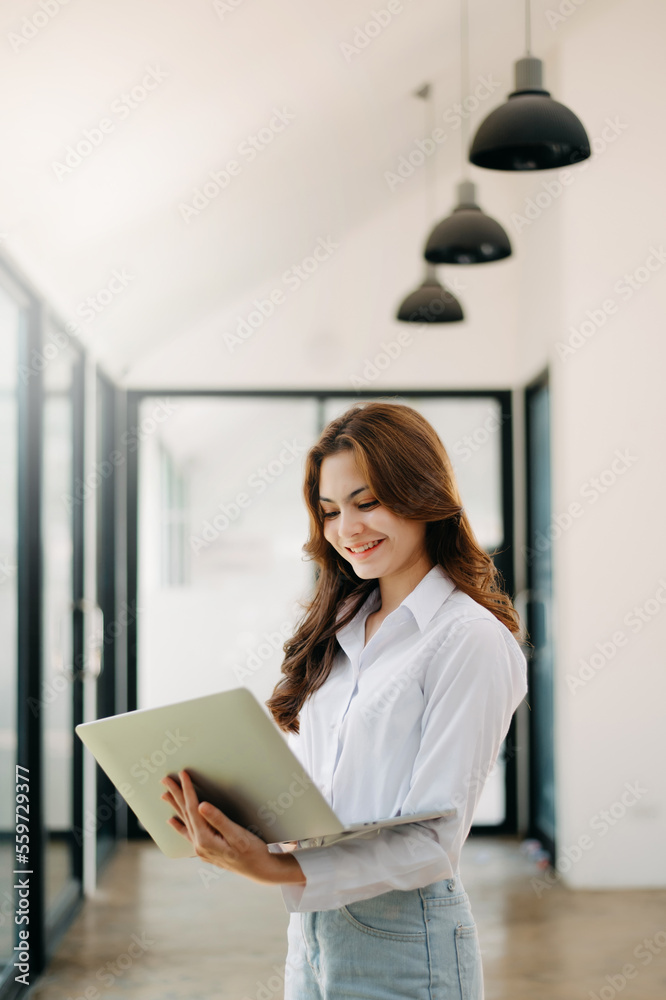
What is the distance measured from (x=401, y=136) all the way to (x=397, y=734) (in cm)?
358

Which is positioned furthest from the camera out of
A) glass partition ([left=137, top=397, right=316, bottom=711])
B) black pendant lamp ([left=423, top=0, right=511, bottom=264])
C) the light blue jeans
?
glass partition ([left=137, top=397, right=316, bottom=711])

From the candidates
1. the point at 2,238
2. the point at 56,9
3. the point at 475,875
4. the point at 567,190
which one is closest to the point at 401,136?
the point at 567,190

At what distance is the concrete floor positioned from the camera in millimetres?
3061

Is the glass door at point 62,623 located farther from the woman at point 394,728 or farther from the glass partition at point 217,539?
the woman at point 394,728

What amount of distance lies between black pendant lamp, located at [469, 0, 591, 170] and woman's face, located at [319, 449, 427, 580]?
125cm

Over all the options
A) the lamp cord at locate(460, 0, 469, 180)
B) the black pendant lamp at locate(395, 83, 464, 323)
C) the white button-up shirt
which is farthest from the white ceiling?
the white button-up shirt

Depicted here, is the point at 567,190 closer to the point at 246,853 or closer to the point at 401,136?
the point at 401,136

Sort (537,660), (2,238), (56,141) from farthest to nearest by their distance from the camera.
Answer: (537,660) → (2,238) → (56,141)

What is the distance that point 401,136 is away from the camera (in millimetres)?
4223

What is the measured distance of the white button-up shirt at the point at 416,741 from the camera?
1.14 meters

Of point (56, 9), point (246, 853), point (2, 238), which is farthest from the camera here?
point (2, 238)

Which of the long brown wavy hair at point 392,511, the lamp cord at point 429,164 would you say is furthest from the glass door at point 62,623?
the long brown wavy hair at point 392,511

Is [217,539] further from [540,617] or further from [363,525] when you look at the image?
[363,525]

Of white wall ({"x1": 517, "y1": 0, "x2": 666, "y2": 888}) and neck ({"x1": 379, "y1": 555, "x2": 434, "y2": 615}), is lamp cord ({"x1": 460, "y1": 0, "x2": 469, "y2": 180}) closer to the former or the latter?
white wall ({"x1": 517, "y1": 0, "x2": 666, "y2": 888})
